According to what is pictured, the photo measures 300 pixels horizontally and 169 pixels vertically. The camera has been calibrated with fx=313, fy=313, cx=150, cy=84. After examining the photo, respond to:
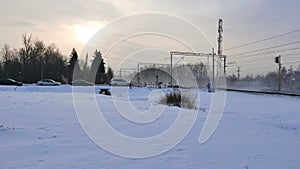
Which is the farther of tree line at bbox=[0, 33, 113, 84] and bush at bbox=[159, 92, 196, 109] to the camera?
tree line at bbox=[0, 33, 113, 84]

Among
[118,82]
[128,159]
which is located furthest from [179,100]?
[118,82]

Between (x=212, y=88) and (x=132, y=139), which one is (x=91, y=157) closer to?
(x=132, y=139)

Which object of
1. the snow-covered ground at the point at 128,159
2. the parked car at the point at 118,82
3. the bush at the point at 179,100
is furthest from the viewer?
the parked car at the point at 118,82

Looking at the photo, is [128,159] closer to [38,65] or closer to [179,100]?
[179,100]

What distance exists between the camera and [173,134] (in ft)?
27.3

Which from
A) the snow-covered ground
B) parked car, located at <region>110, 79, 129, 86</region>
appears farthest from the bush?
parked car, located at <region>110, 79, 129, 86</region>

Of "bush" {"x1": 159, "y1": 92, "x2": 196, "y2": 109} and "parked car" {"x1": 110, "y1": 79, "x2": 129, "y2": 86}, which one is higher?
"parked car" {"x1": 110, "y1": 79, "x2": 129, "y2": 86}

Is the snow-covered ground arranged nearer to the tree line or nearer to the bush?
the bush

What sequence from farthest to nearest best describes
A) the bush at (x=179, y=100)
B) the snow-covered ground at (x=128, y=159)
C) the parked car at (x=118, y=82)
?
the parked car at (x=118, y=82) → the bush at (x=179, y=100) → the snow-covered ground at (x=128, y=159)

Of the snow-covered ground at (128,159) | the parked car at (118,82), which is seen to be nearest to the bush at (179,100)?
the snow-covered ground at (128,159)

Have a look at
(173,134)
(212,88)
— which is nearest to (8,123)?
(173,134)

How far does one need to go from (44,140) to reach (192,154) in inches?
127

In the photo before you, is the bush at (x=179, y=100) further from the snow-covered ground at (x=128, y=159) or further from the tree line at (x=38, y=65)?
the tree line at (x=38, y=65)

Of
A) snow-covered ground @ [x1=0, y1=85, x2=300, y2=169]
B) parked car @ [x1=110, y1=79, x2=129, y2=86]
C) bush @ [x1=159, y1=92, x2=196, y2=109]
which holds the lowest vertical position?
snow-covered ground @ [x1=0, y1=85, x2=300, y2=169]
